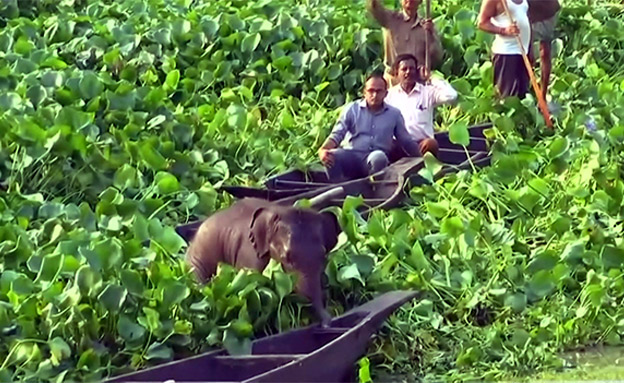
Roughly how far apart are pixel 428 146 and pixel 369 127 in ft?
1.55

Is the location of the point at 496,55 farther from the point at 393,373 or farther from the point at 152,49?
the point at 393,373

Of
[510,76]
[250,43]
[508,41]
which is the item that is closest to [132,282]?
[508,41]

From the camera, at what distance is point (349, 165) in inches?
357

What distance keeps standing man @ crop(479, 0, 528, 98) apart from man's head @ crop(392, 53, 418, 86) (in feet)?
3.81

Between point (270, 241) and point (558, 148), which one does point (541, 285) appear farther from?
point (558, 148)

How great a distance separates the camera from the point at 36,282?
21.0 feet

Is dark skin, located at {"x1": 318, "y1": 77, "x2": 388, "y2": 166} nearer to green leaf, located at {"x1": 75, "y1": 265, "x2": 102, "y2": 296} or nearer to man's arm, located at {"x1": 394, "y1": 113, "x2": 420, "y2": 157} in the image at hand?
man's arm, located at {"x1": 394, "y1": 113, "x2": 420, "y2": 157}

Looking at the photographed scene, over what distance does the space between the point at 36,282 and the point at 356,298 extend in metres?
1.54

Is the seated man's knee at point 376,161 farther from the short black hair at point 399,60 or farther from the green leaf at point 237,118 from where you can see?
the green leaf at point 237,118

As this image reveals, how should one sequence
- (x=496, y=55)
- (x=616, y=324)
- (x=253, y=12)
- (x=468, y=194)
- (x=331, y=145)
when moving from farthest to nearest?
(x=253, y=12) → (x=496, y=55) → (x=331, y=145) → (x=468, y=194) → (x=616, y=324)

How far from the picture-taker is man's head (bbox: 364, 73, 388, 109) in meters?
8.75

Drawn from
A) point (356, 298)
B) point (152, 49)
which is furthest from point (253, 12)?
point (356, 298)

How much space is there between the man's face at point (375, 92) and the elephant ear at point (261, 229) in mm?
2261

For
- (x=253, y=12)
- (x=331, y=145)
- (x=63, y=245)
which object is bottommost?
(x=253, y=12)
